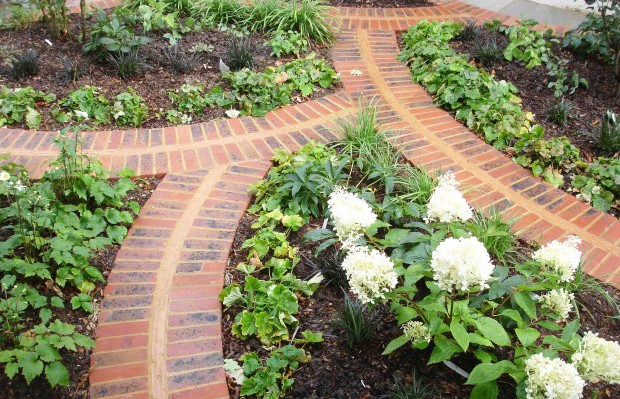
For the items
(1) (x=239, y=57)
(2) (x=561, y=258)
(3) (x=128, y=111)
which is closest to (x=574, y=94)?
(1) (x=239, y=57)

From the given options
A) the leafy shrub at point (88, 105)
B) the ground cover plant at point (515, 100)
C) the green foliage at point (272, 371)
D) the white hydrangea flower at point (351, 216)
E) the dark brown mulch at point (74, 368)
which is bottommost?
the dark brown mulch at point (74, 368)

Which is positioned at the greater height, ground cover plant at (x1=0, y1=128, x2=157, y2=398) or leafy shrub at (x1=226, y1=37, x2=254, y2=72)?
leafy shrub at (x1=226, y1=37, x2=254, y2=72)

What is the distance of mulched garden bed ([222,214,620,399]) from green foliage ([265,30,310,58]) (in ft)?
8.66

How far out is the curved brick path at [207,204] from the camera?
101 inches

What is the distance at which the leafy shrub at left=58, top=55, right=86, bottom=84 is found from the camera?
4.38 meters

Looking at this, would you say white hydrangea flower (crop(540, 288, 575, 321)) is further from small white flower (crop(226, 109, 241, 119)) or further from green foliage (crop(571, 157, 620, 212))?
small white flower (crop(226, 109, 241, 119))

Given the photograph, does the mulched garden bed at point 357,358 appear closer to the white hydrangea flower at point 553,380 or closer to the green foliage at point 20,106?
the white hydrangea flower at point 553,380

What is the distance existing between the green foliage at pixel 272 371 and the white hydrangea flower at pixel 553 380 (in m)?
1.01

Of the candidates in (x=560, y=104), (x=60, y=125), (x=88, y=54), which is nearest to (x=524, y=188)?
(x=560, y=104)

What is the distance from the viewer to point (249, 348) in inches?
103

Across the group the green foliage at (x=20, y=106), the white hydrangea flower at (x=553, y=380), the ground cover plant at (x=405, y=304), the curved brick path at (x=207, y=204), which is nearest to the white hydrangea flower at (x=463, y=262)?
the ground cover plant at (x=405, y=304)

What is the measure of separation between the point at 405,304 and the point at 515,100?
2.55m

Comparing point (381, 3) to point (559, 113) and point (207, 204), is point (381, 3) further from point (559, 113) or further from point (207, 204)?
point (207, 204)

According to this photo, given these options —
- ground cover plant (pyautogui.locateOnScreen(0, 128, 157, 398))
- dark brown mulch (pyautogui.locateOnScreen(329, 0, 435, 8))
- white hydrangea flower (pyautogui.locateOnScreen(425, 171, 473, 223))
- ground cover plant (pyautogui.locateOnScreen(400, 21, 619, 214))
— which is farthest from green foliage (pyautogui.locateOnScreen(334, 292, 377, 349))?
dark brown mulch (pyautogui.locateOnScreen(329, 0, 435, 8))
